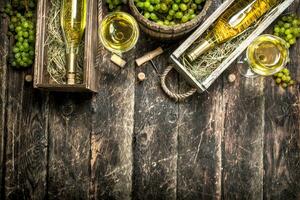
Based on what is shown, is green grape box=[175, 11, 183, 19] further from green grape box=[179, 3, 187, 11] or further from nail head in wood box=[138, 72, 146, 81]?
nail head in wood box=[138, 72, 146, 81]

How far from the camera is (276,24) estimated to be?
2.04 m

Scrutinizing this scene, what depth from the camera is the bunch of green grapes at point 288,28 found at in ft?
6.53

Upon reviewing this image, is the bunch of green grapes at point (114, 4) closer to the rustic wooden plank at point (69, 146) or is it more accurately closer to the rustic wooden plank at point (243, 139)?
the rustic wooden plank at point (69, 146)

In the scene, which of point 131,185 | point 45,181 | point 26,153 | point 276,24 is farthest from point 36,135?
point 276,24

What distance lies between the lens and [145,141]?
2062mm

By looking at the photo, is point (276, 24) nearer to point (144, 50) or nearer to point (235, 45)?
point (235, 45)

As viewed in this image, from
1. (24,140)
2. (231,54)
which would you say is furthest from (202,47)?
(24,140)

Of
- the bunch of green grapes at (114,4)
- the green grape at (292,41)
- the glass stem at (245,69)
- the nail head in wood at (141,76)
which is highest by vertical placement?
the bunch of green grapes at (114,4)

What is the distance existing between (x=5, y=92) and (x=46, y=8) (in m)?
0.47

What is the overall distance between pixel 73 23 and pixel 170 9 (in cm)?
43

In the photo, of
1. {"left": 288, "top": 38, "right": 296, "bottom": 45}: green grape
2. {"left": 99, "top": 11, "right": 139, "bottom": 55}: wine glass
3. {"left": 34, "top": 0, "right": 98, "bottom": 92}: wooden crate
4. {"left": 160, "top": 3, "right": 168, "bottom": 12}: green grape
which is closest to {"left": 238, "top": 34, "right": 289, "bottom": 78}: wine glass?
{"left": 288, "top": 38, "right": 296, "bottom": 45}: green grape

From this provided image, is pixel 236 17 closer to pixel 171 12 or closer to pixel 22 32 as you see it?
pixel 171 12

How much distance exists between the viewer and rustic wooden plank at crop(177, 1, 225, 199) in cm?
206

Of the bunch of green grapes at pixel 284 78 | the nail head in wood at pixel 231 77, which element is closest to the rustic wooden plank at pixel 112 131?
the nail head in wood at pixel 231 77
